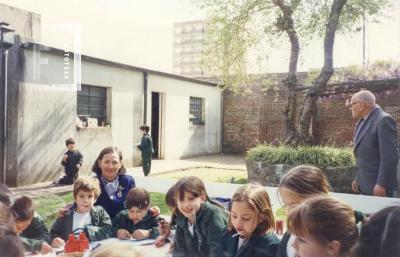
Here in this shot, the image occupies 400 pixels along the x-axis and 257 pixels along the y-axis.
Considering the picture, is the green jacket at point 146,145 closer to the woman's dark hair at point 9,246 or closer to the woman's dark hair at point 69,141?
the woman's dark hair at point 69,141

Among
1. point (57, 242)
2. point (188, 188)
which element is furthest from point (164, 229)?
point (57, 242)

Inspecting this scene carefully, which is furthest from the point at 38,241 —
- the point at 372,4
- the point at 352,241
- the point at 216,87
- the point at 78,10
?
the point at 372,4

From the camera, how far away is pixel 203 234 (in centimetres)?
150

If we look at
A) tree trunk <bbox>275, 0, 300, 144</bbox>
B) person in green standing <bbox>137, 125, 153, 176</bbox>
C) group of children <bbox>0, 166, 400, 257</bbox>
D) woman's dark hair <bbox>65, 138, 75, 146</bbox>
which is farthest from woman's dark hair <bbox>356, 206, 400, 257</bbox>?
woman's dark hair <bbox>65, 138, 75, 146</bbox>

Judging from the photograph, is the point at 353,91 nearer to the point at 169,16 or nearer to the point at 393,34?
the point at 393,34

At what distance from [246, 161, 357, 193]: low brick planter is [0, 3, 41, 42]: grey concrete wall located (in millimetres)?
1566

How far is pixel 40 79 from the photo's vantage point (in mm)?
2449

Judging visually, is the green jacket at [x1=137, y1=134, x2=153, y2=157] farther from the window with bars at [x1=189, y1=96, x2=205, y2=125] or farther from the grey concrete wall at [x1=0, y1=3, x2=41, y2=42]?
the grey concrete wall at [x1=0, y1=3, x2=41, y2=42]

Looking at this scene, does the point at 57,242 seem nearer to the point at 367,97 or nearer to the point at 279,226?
the point at 279,226

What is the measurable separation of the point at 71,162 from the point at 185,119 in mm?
822

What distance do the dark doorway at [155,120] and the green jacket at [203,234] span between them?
1.14m

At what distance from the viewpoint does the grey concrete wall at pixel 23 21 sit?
233 cm

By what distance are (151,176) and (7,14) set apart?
1.29 meters

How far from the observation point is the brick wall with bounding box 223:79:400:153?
2350 mm
